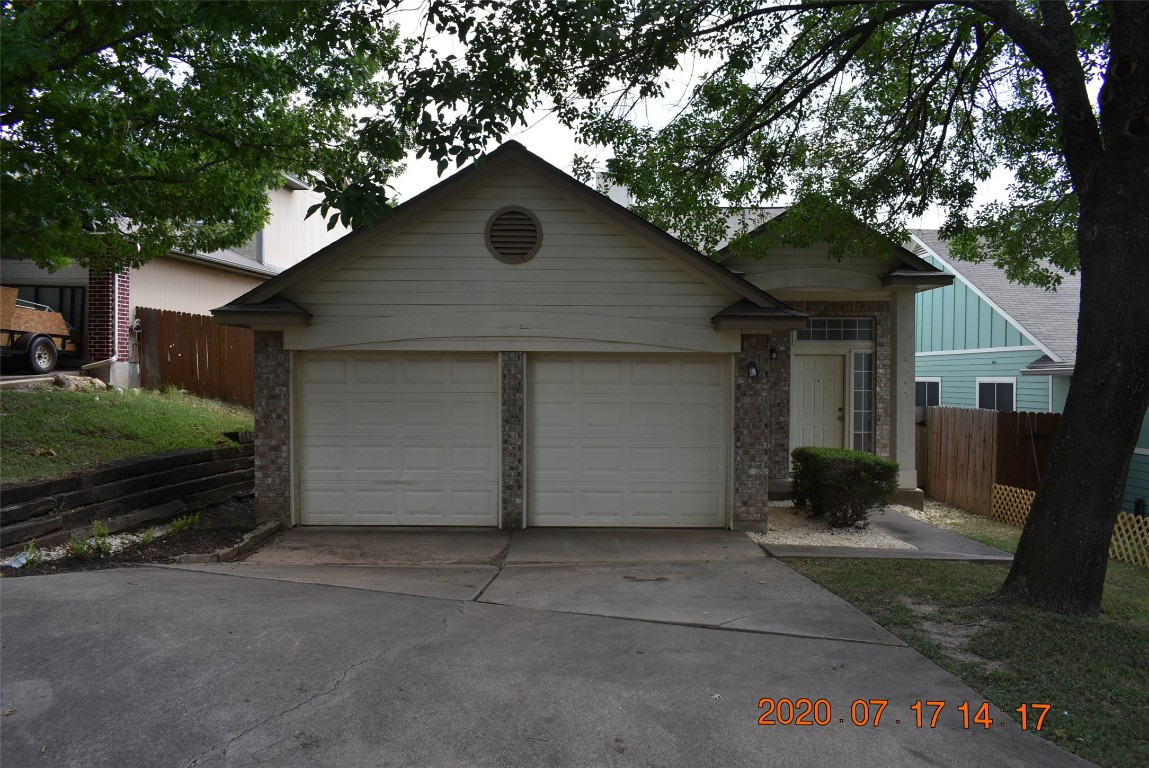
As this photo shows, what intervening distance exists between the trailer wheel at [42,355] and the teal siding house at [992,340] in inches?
753

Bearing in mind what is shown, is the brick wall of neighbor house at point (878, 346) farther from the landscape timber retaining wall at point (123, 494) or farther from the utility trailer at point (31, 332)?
the utility trailer at point (31, 332)

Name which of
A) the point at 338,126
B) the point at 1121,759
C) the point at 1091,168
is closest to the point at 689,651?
the point at 1121,759

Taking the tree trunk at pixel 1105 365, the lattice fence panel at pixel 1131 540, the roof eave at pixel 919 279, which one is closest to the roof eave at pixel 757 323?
the tree trunk at pixel 1105 365

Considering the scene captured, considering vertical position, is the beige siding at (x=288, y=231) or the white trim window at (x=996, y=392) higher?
A: the beige siding at (x=288, y=231)

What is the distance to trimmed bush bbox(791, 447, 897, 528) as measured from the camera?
33.8 ft

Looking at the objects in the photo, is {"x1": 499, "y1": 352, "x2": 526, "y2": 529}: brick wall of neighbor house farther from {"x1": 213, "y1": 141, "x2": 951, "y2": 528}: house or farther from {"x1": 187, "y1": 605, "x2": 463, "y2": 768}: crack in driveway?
{"x1": 187, "y1": 605, "x2": 463, "y2": 768}: crack in driveway

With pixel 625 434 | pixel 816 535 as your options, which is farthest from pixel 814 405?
pixel 625 434

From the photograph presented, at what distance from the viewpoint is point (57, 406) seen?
12.4 meters

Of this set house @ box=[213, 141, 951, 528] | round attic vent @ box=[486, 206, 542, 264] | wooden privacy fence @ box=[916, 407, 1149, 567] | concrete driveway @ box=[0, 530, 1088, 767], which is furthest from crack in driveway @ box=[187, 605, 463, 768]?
wooden privacy fence @ box=[916, 407, 1149, 567]

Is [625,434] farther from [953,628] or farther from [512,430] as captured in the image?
[953,628]

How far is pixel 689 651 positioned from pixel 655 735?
1.36m

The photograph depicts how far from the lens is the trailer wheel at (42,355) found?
15.0 metres

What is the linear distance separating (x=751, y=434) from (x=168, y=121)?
29.2ft

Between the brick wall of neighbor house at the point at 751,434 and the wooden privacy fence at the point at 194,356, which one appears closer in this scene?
the brick wall of neighbor house at the point at 751,434
